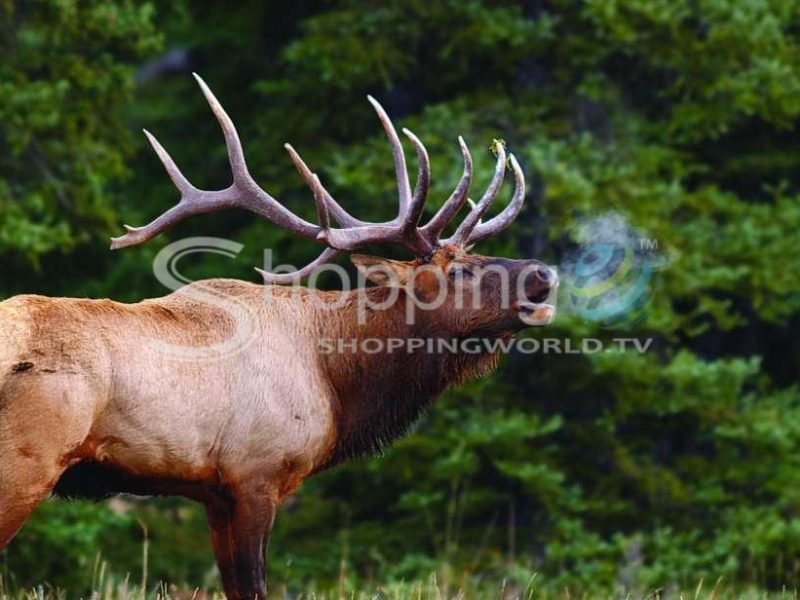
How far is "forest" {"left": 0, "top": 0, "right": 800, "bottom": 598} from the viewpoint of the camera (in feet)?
37.8

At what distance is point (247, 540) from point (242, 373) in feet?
2.38

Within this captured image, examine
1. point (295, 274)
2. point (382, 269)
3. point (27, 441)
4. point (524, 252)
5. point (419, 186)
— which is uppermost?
point (419, 186)

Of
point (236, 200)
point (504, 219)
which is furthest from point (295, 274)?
point (504, 219)

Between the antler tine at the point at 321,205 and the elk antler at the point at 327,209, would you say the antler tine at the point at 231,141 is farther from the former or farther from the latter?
the antler tine at the point at 321,205

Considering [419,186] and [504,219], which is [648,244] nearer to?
[504,219]

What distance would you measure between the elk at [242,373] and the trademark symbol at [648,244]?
389 cm

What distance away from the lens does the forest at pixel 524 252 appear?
11.5 m

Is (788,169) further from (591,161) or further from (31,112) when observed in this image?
(31,112)

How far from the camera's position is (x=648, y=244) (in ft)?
37.0

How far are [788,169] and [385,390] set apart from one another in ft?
25.7

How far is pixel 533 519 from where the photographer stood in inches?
480

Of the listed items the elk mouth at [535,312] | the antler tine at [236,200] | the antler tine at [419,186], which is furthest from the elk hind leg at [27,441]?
the elk mouth at [535,312]
